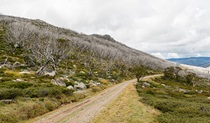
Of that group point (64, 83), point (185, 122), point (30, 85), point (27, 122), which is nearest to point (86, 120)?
point (27, 122)

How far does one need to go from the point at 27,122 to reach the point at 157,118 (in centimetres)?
1364

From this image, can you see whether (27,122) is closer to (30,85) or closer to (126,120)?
(126,120)

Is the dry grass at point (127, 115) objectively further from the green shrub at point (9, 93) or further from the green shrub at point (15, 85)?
the green shrub at point (15, 85)

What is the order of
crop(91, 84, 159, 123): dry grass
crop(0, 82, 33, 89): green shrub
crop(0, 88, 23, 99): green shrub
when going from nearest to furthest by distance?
crop(91, 84, 159, 123): dry grass < crop(0, 88, 23, 99): green shrub < crop(0, 82, 33, 89): green shrub

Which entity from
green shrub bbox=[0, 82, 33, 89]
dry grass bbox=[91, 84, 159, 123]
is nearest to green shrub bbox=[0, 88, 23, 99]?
green shrub bbox=[0, 82, 33, 89]

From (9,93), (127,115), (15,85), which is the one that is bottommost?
(127,115)

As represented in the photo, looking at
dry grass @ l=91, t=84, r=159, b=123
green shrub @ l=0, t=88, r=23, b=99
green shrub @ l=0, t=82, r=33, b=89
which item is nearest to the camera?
dry grass @ l=91, t=84, r=159, b=123

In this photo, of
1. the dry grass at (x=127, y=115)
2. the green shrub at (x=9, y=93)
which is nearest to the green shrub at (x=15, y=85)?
the green shrub at (x=9, y=93)

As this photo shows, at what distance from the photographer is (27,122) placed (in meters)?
19.5

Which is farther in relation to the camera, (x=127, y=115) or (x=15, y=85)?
(x=15, y=85)

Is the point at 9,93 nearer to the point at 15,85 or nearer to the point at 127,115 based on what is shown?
the point at 15,85

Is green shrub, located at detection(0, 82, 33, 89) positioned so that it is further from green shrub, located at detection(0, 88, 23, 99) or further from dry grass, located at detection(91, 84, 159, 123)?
dry grass, located at detection(91, 84, 159, 123)

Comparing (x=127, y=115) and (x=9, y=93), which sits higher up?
(x=9, y=93)

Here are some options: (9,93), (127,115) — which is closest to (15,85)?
(9,93)
